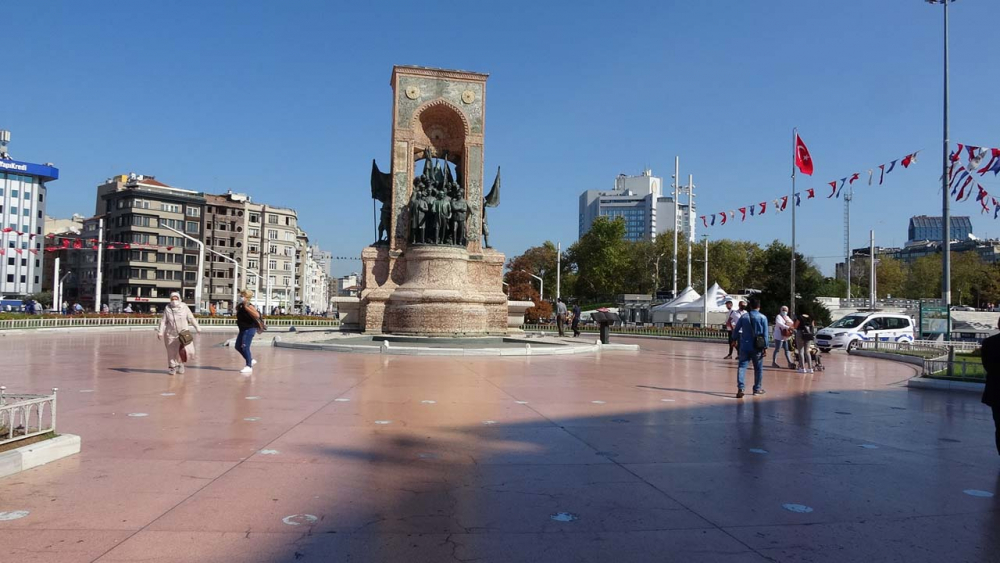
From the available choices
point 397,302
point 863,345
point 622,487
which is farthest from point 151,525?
point 863,345

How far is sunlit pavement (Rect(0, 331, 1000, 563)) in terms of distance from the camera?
4.05 m

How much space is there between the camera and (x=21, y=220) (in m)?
84.7

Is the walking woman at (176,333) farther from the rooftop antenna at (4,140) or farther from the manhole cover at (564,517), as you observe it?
the rooftop antenna at (4,140)

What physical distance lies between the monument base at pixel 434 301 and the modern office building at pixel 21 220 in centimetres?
7503

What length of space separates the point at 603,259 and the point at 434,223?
5453 cm

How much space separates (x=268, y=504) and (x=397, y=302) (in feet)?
63.5

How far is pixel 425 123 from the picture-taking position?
1216 inches

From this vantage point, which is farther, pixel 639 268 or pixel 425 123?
pixel 639 268

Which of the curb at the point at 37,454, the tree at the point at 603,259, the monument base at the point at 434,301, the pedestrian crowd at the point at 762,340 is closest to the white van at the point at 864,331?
the pedestrian crowd at the point at 762,340

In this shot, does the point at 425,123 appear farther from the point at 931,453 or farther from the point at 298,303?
the point at 298,303

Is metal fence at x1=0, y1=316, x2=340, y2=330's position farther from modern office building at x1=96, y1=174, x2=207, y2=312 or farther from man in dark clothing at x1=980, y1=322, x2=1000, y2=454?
modern office building at x1=96, y1=174, x2=207, y2=312

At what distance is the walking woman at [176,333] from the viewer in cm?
1266

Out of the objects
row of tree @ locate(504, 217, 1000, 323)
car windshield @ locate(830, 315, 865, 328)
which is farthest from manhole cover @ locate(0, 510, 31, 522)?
row of tree @ locate(504, 217, 1000, 323)

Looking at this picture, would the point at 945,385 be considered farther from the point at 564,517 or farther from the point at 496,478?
the point at 564,517
